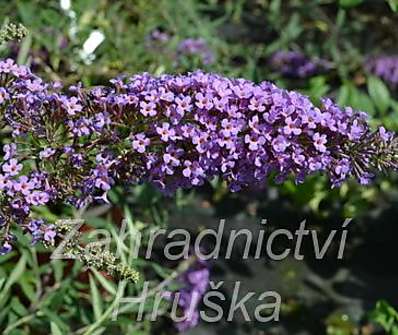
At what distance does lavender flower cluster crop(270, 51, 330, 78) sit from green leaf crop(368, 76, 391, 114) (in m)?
0.27

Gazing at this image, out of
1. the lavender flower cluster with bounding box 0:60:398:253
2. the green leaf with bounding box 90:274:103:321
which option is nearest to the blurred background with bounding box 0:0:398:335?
the green leaf with bounding box 90:274:103:321

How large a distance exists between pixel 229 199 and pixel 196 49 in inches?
Answer: 23.9

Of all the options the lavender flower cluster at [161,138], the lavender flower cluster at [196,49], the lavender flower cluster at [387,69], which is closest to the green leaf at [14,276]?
the lavender flower cluster at [161,138]

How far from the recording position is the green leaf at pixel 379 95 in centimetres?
273

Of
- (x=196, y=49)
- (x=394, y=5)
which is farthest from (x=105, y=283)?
(x=394, y=5)

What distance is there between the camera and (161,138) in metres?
1.34

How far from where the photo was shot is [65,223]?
1325mm

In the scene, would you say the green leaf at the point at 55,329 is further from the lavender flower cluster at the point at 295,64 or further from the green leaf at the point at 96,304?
the lavender flower cluster at the point at 295,64

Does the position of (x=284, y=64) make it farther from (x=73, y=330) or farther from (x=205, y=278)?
(x=73, y=330)

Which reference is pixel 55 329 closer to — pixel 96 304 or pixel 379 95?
pixel 96 304

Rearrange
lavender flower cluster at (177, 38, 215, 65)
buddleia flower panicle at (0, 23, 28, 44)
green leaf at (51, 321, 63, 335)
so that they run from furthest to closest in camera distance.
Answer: lavender flower cluster at (177, 38, 215, 65)
green leaf at (51, 321, 63, 335)
buddleia flower panicle at (0, 23, 28, 44)

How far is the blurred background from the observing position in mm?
2059

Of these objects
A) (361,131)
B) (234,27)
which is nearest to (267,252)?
(234,27)

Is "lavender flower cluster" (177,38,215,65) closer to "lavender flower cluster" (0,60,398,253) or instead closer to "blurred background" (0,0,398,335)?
"blurred background" (0,0,398,335)
